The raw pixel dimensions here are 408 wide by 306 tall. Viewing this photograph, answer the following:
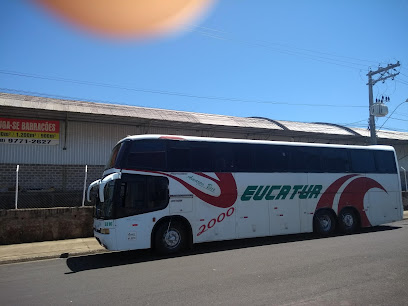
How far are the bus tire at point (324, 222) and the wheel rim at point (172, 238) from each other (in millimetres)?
5601

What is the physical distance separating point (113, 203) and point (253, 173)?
15.8 ft

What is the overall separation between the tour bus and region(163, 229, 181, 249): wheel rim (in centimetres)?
3

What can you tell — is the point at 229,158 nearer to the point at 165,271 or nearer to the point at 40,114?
the point at 165,271

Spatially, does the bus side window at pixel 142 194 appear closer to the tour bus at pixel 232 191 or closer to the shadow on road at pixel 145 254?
the tour bus at pixel 232 191

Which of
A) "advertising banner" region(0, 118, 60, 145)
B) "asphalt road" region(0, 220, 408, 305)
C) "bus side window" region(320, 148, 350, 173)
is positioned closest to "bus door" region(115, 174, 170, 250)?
"asphalt road" region(0, 220, 408, 305)

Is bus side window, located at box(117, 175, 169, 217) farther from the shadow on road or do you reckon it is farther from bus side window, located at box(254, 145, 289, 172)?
bus side window, located at box(254, 145, 289, 172)

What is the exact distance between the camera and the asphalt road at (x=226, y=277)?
546 centimetres

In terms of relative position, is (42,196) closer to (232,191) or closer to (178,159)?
(178,159)

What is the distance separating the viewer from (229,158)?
11211mm

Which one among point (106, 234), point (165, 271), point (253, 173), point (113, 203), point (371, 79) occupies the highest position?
point (371, 79)

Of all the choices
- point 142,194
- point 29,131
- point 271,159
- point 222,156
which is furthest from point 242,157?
point 29,131

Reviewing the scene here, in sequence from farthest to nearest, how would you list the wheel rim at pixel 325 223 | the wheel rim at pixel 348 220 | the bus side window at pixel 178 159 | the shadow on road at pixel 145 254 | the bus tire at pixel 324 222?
the wheel rim at pixel 348 220 → the wheel rim at pixel 325 223 → the bus tire at pixel 324 222 → the bus side window at pixel 178 159 → the shadow on road at pixel 145 254

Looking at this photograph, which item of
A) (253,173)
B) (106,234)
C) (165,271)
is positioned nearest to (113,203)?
(106,234)

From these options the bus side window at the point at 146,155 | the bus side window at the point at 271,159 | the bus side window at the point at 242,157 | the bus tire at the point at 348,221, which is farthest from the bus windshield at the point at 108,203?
the bus tire at the point at 348,221
